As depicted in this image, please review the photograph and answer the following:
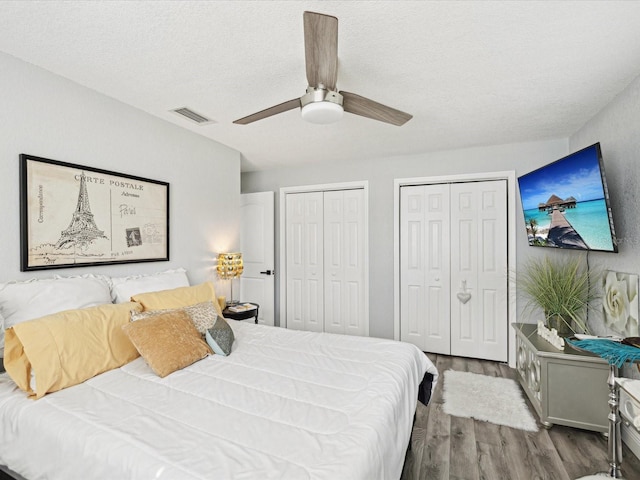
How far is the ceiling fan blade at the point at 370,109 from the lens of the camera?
1962 millimetres

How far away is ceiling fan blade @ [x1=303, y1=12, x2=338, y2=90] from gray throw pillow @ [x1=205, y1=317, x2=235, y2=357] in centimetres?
165

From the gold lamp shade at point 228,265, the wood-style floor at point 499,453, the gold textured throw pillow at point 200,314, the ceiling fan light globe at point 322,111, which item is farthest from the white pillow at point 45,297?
the wood-style floor at point 499,453

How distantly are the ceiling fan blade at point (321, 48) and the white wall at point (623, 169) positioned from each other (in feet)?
6.90

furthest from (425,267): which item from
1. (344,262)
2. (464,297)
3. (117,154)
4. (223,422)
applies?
(117,154)

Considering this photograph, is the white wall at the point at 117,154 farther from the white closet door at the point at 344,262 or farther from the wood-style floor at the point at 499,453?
the wood-style floor at the point at 499,453

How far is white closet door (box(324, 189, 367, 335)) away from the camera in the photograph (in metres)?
4.34

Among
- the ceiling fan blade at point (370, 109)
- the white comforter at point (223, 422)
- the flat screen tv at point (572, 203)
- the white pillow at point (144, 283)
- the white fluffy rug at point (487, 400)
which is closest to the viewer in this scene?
the white comforter at point (223, 422)

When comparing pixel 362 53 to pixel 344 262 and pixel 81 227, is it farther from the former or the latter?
pixel 344 262

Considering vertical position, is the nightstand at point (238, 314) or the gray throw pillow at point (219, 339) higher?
the gray throw pillow at point (219, 339)

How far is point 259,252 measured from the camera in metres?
4.68

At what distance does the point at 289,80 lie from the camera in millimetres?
2229

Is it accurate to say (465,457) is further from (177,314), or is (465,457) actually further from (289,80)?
(289,80)

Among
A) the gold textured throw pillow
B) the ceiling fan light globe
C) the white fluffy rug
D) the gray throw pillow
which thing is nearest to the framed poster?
the gold textured throw pillow

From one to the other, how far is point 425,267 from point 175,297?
2840mm
